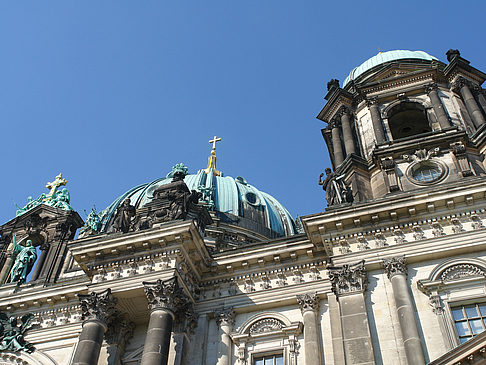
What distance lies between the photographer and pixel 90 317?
20281 millimetres

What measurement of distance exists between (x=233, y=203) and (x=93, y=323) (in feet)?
75.7

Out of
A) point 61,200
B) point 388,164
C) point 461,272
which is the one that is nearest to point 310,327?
point 461,272

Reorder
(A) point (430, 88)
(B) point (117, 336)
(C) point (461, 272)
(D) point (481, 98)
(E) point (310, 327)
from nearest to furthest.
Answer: (C) point (461, 272) < (E) point (310, 327) < (B) point (117, 336) < (D) point (481, 98) < (A) point (430, 88)

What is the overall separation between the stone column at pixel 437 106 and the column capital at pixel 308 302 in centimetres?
1080

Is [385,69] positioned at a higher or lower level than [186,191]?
higher

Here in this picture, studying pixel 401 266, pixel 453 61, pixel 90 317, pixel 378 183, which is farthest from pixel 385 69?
pixel 90 317

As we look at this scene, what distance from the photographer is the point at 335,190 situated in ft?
77.2

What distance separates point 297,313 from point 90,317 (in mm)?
7228

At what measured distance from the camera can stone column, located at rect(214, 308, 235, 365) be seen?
20.1 meters

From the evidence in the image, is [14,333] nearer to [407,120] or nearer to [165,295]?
[165,295]

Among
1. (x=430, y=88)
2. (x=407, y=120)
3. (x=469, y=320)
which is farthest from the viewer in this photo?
(x=407, y=120)

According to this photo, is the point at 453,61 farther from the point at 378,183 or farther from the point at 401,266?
the point at 401,266

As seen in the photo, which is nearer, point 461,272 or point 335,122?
point 461,272

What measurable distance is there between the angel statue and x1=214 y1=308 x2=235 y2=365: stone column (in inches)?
309
